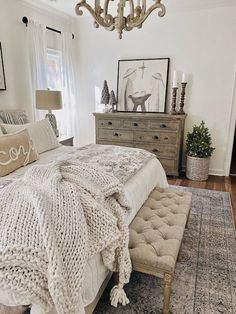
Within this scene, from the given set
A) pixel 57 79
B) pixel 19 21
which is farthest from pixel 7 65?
pixel 57 79

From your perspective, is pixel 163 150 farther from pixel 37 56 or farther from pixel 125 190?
pixel 37 56

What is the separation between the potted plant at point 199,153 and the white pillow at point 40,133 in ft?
6.88

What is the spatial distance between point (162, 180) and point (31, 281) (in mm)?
1938

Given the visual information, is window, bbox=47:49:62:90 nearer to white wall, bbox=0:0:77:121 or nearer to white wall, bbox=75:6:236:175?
white wall, bbox=0:0:77:121

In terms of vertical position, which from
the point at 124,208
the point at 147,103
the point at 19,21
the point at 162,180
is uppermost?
the point at 19,21

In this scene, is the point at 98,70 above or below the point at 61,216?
above

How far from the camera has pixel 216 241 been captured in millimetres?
2221

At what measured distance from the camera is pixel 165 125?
144 inches

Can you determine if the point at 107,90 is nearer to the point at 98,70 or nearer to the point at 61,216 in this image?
the point at 98,70

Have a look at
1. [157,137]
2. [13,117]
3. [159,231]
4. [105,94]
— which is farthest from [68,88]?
[159,231]

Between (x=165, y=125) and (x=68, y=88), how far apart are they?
1.87 m

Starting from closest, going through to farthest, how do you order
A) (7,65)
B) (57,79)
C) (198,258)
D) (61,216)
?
(61,216) → (198,258) → (7,65) → (57,79)

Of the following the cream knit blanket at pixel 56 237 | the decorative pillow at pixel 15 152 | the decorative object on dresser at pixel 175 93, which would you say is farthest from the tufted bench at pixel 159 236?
the decorative object on dresser at pixel 175 93

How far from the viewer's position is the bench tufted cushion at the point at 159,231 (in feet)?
4.51
